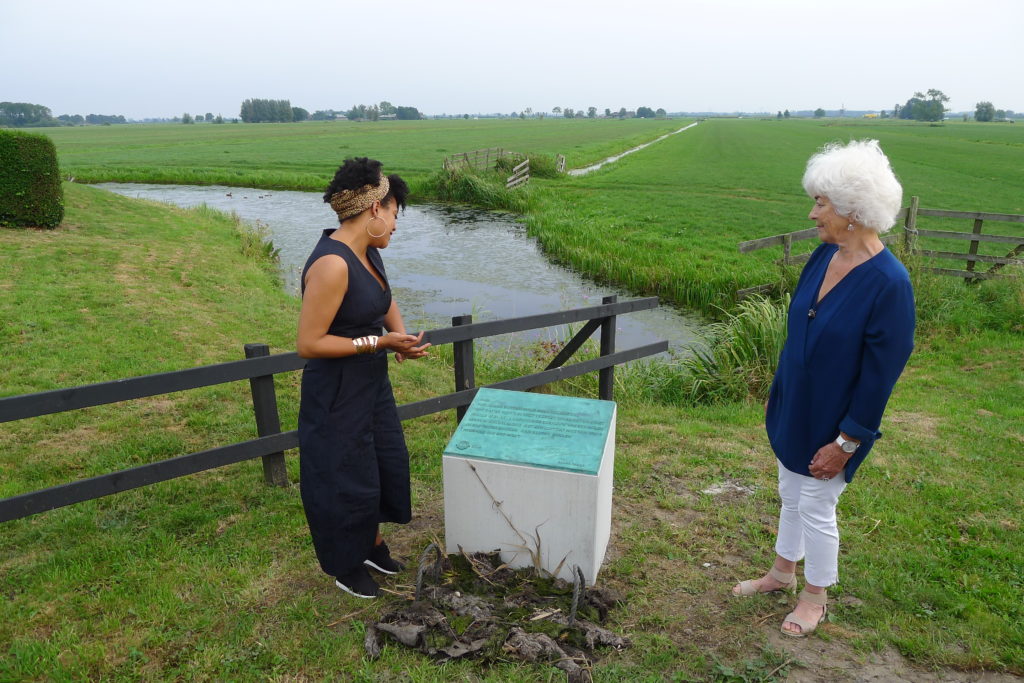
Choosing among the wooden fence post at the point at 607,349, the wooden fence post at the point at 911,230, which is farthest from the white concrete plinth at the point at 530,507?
the wooden fence post at the point at 911,230

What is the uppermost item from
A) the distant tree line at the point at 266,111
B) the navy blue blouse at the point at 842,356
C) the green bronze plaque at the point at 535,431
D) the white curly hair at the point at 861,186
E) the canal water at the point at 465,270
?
the distant tree line at the point at 266,111

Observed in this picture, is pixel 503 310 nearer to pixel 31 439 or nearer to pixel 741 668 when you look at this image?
pixel 31 439

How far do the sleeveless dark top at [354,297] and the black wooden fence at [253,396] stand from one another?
4.19 ft

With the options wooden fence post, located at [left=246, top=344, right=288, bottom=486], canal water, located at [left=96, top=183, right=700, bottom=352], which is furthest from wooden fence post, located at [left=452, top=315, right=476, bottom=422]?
canal water, located at [left=96, top=183, right=700, bottom=352]

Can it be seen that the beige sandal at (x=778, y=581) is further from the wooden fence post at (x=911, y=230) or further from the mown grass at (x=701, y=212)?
the wooden fence post at (x=911, y=230)

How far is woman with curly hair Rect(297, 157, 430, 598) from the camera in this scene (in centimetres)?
304

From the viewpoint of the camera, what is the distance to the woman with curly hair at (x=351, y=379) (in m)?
3.04

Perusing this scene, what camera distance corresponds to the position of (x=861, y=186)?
282 centimetres

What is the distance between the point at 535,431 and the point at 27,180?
14.6m

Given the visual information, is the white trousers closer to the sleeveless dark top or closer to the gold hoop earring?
the sleeveless dark top

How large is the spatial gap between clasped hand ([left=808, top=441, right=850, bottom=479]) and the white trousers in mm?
99

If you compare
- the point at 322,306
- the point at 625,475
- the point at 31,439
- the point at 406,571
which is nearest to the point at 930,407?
the point at 625,475

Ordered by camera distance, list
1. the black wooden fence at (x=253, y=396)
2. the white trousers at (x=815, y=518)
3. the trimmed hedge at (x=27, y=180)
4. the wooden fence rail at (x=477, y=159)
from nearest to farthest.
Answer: the white trousers at (x=815, y=518) → the black wooden fence at (x=253, y=396) → the trimmed hedge at (x=27, y=180) → the wooden fence rail at (x=477, y=159)

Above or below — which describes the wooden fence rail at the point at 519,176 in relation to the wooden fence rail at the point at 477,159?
below
